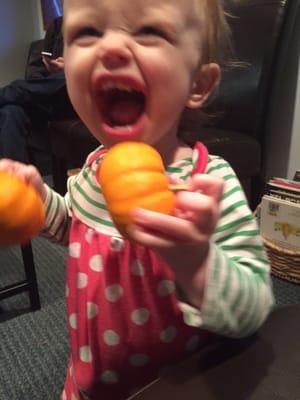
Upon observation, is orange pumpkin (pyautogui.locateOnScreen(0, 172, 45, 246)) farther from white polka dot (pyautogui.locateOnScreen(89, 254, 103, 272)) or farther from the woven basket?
the woven basket

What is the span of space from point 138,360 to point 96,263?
0.13m

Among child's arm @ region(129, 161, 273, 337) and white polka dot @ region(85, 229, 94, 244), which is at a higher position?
child's arm @ region(129, 161, 273, 337)

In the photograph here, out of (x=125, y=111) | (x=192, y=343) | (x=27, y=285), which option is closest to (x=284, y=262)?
(x=27, y=285)

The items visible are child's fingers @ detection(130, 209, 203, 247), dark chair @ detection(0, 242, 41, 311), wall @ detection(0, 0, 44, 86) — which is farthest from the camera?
wall @ detection(0, 0, 44, 86)

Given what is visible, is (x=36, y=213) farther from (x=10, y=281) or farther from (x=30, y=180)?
(x=10, y=281)

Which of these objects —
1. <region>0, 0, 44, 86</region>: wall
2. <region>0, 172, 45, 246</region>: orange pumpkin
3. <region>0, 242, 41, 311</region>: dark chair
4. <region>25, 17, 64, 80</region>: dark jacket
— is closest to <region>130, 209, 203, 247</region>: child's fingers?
<region>0, 172, 45, 246</region>: orange pumpkin

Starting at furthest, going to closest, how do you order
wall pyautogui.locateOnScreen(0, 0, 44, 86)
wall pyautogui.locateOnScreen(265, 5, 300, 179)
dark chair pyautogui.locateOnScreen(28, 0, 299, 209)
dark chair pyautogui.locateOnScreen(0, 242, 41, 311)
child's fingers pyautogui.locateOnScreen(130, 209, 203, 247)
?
wall pyautogui.locateOnScreen(0, 0, 44, 86) → wall pyautogui.locateOnScreen(265, 5, 300, 179) → dark chair pyautogui.locateOnScreen(28, 0, 299, 209) → dark chair pyautogui.locateOnScreen(0, 242, 41, 311) → child's fingers pyautogui.locateOnScreen(130, 209, 203, 247)

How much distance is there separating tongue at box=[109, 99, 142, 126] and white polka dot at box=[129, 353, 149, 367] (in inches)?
11.5

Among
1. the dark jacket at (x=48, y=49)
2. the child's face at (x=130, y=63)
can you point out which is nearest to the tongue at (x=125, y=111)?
the child's face at (x=130, y=63)

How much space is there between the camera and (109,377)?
1.86ft

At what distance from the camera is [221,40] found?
0.71 m

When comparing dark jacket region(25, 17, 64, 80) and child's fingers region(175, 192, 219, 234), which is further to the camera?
dark jacket region(25, 17, 64, 80)

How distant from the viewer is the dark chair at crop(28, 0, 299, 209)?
1.70 metres

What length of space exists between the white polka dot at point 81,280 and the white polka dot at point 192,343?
0.51 feet
